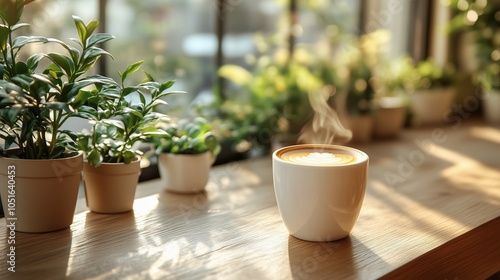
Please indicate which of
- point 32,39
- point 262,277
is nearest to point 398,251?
point 262,277

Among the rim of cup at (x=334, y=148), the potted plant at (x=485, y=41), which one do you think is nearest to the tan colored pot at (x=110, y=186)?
the rim of cup at (x=334, y=148)

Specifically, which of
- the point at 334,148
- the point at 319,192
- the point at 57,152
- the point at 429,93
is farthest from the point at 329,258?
the point at 429,93

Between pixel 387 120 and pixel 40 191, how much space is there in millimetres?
1737

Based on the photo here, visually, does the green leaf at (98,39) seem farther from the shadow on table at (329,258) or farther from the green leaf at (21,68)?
the shadow on table at (329,258)

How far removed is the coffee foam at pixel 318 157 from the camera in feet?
4.84

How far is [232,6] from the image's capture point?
8.19ft

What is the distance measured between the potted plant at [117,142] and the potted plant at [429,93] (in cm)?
178

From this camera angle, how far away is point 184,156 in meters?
1.83

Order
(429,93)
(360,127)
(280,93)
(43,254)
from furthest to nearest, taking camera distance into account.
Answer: (429,93) → (360,127) → (280,93) → (43,254)

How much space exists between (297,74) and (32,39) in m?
1.35

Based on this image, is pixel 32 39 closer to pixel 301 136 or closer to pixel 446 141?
pixel 301 136

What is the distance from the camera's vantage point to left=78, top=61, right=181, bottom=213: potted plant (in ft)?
4.92

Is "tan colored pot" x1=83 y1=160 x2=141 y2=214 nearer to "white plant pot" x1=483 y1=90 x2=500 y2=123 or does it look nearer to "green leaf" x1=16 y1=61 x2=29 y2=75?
"green leaf" x1=16 y1=61 x2=29 y2=75

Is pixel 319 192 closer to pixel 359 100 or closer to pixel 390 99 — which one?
pixel 359 100
